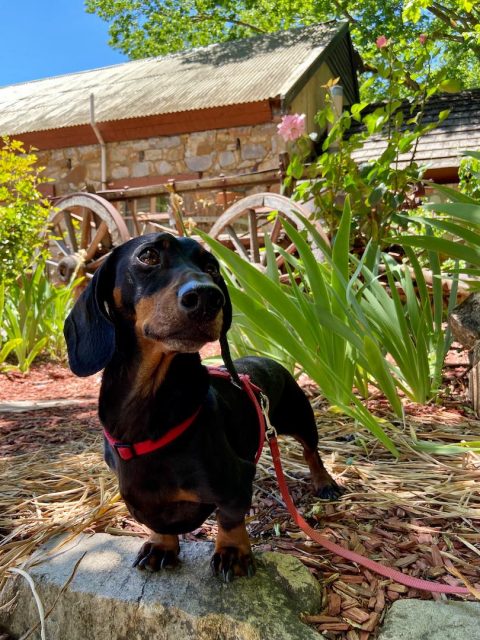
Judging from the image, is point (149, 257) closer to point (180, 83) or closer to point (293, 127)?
point (293, 127)

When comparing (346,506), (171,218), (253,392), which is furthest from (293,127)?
(171,218)

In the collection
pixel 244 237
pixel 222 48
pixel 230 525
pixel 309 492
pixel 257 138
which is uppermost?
pixel 222 48

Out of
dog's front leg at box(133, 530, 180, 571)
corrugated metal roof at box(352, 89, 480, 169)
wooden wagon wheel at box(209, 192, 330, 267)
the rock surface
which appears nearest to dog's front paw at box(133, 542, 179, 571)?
dog's front leg at box(133, 530, 180, 571)

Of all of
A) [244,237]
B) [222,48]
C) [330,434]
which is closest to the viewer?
[330,434]

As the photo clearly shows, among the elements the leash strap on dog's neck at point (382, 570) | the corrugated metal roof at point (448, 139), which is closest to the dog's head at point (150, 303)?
the leash strap on dog's neck at point (382, 570)

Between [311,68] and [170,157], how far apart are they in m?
3.26

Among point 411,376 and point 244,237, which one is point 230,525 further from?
point 244,237

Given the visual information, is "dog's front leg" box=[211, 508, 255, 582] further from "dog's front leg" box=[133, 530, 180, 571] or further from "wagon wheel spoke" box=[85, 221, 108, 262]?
"wagon wheel spoke" box=[85, 221, 108, 262]

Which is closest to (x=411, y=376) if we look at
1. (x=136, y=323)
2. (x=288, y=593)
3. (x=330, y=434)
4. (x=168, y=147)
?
(x=330, y=434)

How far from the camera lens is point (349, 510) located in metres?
1.73

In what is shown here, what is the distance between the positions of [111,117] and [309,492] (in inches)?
393

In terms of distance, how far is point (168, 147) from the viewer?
1048cm

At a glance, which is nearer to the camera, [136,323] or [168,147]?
[136,323]

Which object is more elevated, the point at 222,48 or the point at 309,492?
the point at 222,48
